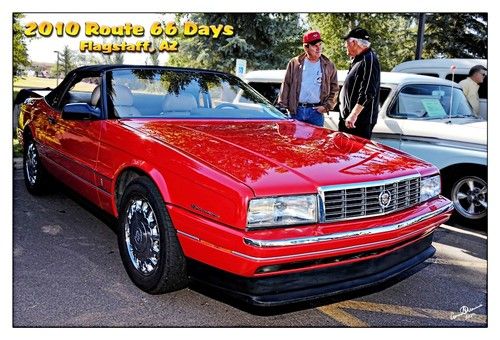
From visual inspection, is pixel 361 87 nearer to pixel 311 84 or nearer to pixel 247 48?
pixel 311 84

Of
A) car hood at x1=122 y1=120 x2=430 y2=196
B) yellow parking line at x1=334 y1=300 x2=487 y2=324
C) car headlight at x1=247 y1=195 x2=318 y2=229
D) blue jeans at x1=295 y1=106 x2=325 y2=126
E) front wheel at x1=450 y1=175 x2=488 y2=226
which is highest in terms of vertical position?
blue jeans at x1=295 y1=106 x2=325 y2=126

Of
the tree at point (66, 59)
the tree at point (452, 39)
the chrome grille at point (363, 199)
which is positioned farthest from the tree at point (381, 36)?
the chrome grille at point (363, 199)

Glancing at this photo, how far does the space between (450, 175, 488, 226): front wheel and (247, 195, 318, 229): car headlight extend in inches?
121

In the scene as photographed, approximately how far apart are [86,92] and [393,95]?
10.8 ft

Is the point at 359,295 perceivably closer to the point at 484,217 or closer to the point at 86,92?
the point at 484,217

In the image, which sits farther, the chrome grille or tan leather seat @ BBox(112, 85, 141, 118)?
tan leather seat @ BBox(112, 85, 141, 118)

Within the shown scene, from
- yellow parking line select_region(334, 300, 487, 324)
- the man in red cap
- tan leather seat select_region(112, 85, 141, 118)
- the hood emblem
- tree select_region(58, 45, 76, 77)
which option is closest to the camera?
the hood emblem

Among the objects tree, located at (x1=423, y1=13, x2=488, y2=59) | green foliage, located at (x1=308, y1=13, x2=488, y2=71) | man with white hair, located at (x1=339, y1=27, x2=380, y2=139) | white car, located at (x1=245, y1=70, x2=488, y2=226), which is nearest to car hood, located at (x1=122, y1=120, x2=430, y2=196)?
man with white hair, located at (x1=339, y1=27, x2=380, y2=139)

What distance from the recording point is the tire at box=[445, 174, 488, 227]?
4859 mm

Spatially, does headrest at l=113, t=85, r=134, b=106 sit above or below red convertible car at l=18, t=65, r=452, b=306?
above

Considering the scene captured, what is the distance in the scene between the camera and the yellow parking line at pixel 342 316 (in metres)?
2.80

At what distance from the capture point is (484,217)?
193 inches

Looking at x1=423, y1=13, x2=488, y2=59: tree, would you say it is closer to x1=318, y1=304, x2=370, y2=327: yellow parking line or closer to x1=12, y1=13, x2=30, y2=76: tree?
x1=12, y1=13, x2=30, y2=76: tree
